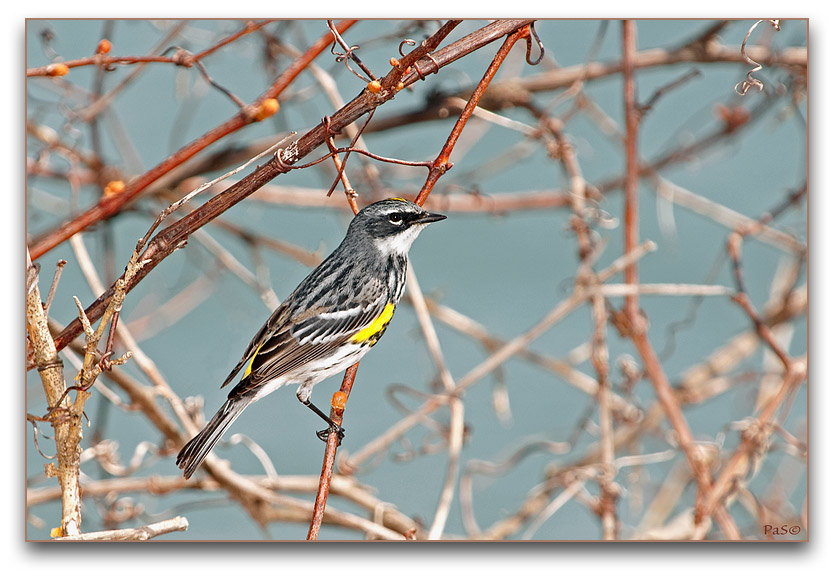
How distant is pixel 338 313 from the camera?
1779mm

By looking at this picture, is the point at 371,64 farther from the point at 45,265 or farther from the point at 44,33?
the point at 45,265

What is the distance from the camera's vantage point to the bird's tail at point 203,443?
1.62m

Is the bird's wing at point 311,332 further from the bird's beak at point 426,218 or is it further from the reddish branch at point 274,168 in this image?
the reddish branch at point 274,168

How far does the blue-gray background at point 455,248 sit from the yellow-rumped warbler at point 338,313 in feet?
1.75

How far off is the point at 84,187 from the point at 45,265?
0.50 meters

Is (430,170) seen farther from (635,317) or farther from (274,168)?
(635,317)

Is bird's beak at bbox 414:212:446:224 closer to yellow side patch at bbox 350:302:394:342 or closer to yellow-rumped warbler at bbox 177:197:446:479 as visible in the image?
yellow-rumped warbler at bbox 177:197:446:479

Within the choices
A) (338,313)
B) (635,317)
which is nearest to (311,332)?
(338,313)

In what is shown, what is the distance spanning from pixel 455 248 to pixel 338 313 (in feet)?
3.83

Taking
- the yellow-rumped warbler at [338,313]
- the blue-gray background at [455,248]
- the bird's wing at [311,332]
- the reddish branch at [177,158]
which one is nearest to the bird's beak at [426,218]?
the yellow-rumped warbler at [338,313]

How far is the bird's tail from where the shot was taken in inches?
63.8

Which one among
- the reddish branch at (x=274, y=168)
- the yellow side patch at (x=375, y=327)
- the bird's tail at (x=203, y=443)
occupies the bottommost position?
the bird's tail at (x=203, y=443)

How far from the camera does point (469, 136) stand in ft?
10.0
